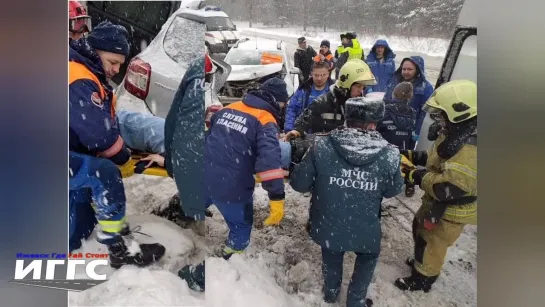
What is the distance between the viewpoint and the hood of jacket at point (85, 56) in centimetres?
226

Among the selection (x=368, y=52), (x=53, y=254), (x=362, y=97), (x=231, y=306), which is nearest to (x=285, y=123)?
(x=362, y=97)

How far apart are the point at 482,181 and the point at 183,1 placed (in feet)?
6.05

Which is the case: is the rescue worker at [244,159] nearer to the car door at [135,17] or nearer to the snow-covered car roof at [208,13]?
the snow-covered car roof at [208,13]

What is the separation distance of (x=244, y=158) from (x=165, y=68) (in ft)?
2.05

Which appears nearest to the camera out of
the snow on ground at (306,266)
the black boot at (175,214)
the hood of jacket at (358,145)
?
the hood of jacket at (358,145)

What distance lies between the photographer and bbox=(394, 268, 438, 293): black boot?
92.0 inches

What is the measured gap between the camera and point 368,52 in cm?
230

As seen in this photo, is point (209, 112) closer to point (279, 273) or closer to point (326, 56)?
point (326, 56)

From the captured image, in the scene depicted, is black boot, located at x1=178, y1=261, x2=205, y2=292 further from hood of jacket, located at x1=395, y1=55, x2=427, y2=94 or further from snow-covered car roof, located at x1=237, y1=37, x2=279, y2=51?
hood of jacket, located at x1=395, y1=55, x2=427, y2=94

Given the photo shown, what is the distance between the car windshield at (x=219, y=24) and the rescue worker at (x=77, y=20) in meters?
0.60

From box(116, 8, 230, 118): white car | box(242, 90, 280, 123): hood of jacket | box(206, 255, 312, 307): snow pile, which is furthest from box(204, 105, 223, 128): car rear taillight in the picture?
box(206, 255, 312, 307): snow pile

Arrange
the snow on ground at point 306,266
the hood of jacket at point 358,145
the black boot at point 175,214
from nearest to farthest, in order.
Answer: the hood of jacket at point 358,145, the snow on ground at point 306,266, the black boot at point 175,214

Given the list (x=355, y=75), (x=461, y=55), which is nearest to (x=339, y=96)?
(x=355, y=75)

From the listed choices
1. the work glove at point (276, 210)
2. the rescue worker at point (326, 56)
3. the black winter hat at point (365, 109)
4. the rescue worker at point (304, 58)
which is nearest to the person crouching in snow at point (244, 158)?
the work glove at point (276, 210)
